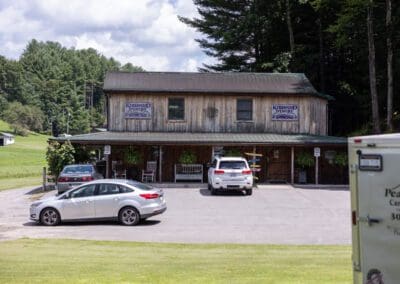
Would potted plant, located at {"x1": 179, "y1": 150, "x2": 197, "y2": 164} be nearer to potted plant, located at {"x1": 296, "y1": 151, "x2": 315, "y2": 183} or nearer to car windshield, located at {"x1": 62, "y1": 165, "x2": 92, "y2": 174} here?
potted plant, located at {"x1": 296, "y1": 151, "x2": 315, "y2": 183}

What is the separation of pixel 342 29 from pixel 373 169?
3552 centimetres

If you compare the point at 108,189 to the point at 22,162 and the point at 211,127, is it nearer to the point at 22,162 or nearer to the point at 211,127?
the point at 211,127

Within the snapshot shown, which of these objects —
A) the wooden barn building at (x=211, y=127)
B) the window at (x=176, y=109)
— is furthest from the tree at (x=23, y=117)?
the window at (x=176, y=109)

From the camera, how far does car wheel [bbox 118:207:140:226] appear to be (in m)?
18.9

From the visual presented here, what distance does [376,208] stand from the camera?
6777 millimetres

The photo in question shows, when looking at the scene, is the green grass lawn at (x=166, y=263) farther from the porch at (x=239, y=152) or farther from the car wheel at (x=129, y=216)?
the porch at (x=239, y=152)

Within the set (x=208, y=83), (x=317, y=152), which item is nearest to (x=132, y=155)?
(x=208, y=83)

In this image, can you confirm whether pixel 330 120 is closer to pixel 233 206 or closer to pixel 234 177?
pixel 234 177

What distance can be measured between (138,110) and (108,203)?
59.4ft

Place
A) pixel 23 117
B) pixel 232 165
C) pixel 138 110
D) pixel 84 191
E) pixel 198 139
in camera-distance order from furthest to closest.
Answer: pixel 23 117, pixel 138 110, pixel 198 139, pixel 232 165, pixel 84 191

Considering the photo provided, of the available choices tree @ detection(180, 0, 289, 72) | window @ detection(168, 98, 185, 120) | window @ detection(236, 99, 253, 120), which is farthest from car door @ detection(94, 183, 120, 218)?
tree @ detection(180, 0, 289, 72)

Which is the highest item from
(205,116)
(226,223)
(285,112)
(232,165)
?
(285,112)

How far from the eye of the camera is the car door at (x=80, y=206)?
752 inches

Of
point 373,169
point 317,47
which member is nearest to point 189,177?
point 317,47
